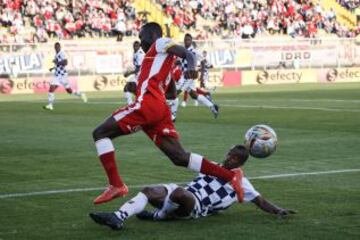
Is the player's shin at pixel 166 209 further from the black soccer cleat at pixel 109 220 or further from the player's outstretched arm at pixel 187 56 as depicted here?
the player's outstretched arm at pixel 187 56

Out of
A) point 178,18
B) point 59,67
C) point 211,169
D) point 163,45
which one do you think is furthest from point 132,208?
point 178,18

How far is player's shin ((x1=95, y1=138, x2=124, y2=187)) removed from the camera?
944 cm

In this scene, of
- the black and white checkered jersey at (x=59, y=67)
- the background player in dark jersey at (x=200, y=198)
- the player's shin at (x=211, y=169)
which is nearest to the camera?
the background player in dark jersey at (x=200, y=198)

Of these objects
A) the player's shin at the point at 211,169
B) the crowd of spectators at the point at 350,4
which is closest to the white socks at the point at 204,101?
the player's shin at the point at 211,169

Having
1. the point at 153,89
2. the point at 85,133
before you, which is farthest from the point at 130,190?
the point at 85,133

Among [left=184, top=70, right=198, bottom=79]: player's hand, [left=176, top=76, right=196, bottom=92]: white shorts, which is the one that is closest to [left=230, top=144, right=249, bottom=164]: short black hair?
[left=184, top=70, right=198, bottom=79]: player's hand

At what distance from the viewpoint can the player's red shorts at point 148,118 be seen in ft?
30.5

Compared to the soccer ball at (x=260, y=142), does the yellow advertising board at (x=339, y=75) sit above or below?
below

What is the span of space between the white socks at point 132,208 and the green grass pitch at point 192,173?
17cm

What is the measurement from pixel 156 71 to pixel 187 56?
18.5 inches

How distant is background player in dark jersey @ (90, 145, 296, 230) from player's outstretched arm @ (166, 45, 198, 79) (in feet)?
3.21

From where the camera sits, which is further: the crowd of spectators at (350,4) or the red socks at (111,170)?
the crowd of spectators at (350,4)

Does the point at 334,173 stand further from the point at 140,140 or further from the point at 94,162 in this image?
the point at 140,140

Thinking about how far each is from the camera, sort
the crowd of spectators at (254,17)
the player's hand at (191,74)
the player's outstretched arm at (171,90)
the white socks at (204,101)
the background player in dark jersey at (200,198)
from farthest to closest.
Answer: the crowd of spectators at (254,17) → the white socks at (204,101) → the player's outstretched arm at (171,90) → the player's hand at (191,74) → the background player in dark jersey at (200,198)
